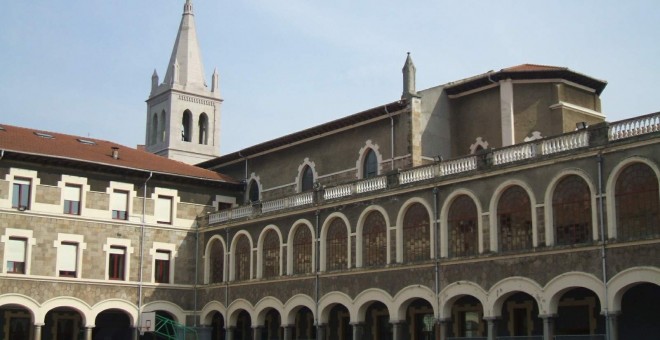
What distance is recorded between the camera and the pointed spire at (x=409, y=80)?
129 feet

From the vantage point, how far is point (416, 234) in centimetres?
3381

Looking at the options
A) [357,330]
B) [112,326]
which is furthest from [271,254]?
[112,326]

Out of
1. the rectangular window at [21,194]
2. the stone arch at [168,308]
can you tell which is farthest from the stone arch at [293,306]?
the rectangular window at [21,194]

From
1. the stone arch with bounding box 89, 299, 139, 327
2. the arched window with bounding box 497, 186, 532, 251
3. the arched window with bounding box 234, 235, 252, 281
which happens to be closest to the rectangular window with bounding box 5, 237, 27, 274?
the stone arch with bounding box 89, 299, 139, 327

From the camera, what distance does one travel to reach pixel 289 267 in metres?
39.8

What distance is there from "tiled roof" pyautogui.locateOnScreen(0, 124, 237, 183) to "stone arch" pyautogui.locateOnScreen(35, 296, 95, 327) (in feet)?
21.8

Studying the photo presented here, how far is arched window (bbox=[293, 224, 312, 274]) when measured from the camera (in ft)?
128

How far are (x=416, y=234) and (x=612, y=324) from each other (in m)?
9.23

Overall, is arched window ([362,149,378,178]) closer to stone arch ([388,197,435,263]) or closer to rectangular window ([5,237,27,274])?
stone arch ([388,197,435,263])

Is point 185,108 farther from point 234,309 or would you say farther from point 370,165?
point 370,165

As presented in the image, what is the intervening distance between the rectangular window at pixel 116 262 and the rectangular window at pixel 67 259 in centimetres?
176

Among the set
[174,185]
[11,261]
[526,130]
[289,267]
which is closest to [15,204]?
[11,261]

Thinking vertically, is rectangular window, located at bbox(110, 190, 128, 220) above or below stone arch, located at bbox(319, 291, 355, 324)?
above

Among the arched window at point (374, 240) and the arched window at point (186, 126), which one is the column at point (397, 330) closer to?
the arched window at point (374, 240)
